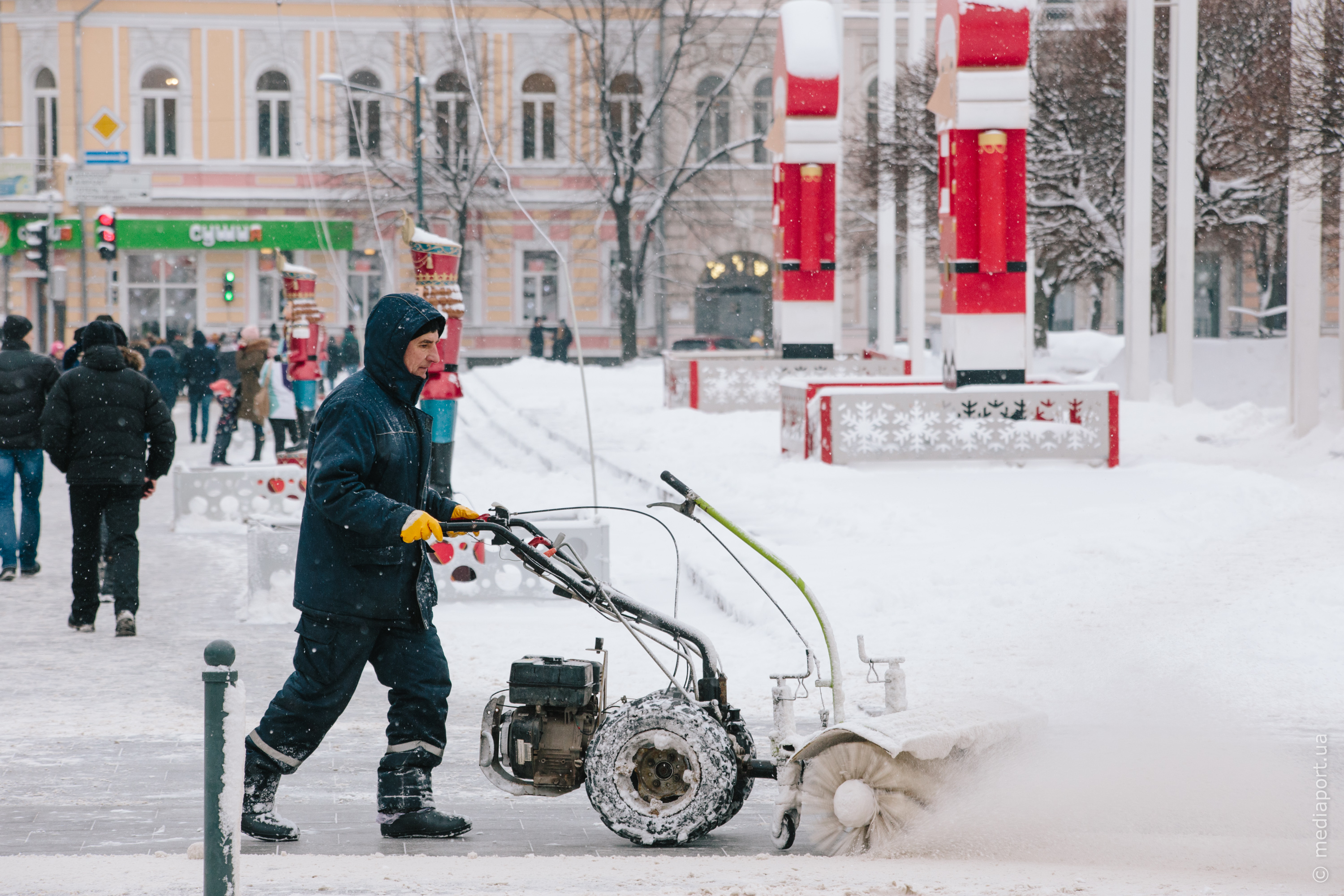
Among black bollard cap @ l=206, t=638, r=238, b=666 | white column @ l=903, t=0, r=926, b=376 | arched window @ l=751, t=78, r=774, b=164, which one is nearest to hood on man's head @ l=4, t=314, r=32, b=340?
black bollard cap @ l=206, t=638, r=238, b=666

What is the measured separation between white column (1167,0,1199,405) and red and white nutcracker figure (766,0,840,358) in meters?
4.59

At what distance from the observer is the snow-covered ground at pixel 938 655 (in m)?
4.64

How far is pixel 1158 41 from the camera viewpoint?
31.1m

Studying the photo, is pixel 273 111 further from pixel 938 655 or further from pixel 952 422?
pixel 938 655

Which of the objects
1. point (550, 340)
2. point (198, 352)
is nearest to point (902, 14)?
point (550, 340)

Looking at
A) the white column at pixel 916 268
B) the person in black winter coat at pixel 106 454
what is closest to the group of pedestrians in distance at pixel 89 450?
the person in black winter coat at pixel 106 454

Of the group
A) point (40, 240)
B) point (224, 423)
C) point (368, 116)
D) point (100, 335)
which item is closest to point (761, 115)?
point (368, 116)

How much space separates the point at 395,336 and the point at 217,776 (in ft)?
5.25

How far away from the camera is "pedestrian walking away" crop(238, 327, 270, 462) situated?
749 inches

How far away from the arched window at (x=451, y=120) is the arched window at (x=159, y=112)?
7.62 m

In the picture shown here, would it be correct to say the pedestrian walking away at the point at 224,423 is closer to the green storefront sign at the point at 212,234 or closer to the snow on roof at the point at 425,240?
the snow on roof at the point at 425,240

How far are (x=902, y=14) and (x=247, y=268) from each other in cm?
2070

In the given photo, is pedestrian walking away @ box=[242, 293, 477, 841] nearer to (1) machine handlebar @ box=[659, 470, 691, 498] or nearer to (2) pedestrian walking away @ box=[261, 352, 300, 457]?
(1) machine handlebar @ box=[659, 470, 691, 498]

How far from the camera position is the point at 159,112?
4784 centimetres
